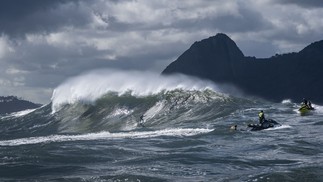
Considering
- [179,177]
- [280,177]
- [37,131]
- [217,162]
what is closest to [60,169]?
[179,177]

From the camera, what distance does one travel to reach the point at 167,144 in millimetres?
30578

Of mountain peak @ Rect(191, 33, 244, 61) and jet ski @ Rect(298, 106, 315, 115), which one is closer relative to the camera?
jet ski @ Rect(298, 106, 315, 115)

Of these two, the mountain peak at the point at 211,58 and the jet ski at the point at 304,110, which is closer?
the jet ski at the point at 304,110

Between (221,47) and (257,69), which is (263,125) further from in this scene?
(221,47)

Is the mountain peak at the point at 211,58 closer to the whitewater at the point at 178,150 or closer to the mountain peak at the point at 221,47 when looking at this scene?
the mountain peak at the point at 221,47

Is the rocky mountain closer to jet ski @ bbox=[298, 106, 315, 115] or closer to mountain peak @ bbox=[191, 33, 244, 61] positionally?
mountain peak @ bbox=[191, 33, 244, 61]

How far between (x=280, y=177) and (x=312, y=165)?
300 cm

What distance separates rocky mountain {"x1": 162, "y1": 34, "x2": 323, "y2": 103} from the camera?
170750mm

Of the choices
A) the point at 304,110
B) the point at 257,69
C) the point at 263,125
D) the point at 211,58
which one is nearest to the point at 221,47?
the point at 211,58

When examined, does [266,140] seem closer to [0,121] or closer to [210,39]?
[0,121]

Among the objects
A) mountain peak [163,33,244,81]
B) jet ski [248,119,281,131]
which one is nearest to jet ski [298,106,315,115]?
jet ski [248,119,281,131]

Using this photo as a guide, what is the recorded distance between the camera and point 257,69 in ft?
611

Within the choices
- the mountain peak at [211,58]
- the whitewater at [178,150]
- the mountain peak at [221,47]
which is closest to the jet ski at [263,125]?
the whitewater at [178,150]

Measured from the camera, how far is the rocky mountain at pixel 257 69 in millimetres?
170750
